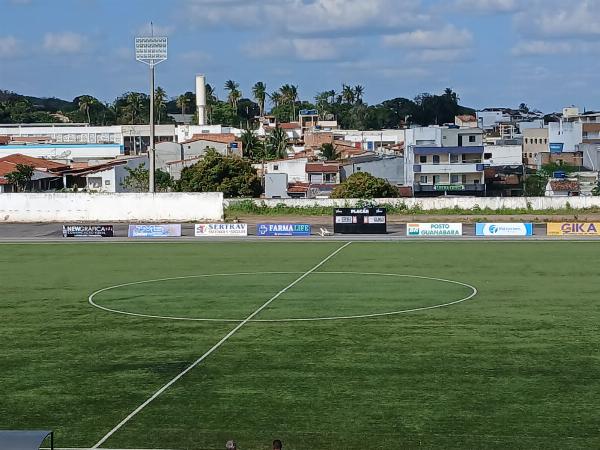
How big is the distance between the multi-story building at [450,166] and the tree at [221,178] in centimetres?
2334

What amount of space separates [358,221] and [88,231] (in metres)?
20.4

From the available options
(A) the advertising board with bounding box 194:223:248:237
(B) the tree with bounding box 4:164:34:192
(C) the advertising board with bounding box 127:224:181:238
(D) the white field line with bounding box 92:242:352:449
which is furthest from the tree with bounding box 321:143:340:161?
(D) the white field line with bounding box 92:242:352:449

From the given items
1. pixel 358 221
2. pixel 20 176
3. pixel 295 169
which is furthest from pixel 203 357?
pixel 295 169

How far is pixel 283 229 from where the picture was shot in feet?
250

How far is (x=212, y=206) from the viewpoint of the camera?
293 ft

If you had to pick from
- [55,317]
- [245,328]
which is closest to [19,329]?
[55,317]

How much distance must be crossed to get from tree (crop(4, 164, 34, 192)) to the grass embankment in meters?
28.2

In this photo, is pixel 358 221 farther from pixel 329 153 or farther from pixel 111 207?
pixel 329 153

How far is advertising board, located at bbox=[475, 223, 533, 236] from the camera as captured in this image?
7375cm

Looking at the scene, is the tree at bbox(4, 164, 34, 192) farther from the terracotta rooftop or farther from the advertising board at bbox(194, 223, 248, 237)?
the terracotta rooftop

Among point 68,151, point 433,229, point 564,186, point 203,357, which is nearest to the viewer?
point 203,357

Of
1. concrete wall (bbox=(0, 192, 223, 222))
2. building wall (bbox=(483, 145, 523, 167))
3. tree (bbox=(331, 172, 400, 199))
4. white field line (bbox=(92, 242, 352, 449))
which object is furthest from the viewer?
building wall (bbox=(483, 145, 523, 167))

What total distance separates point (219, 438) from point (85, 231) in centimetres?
5561

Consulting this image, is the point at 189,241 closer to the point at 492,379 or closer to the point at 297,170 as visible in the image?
the point at 492,379
